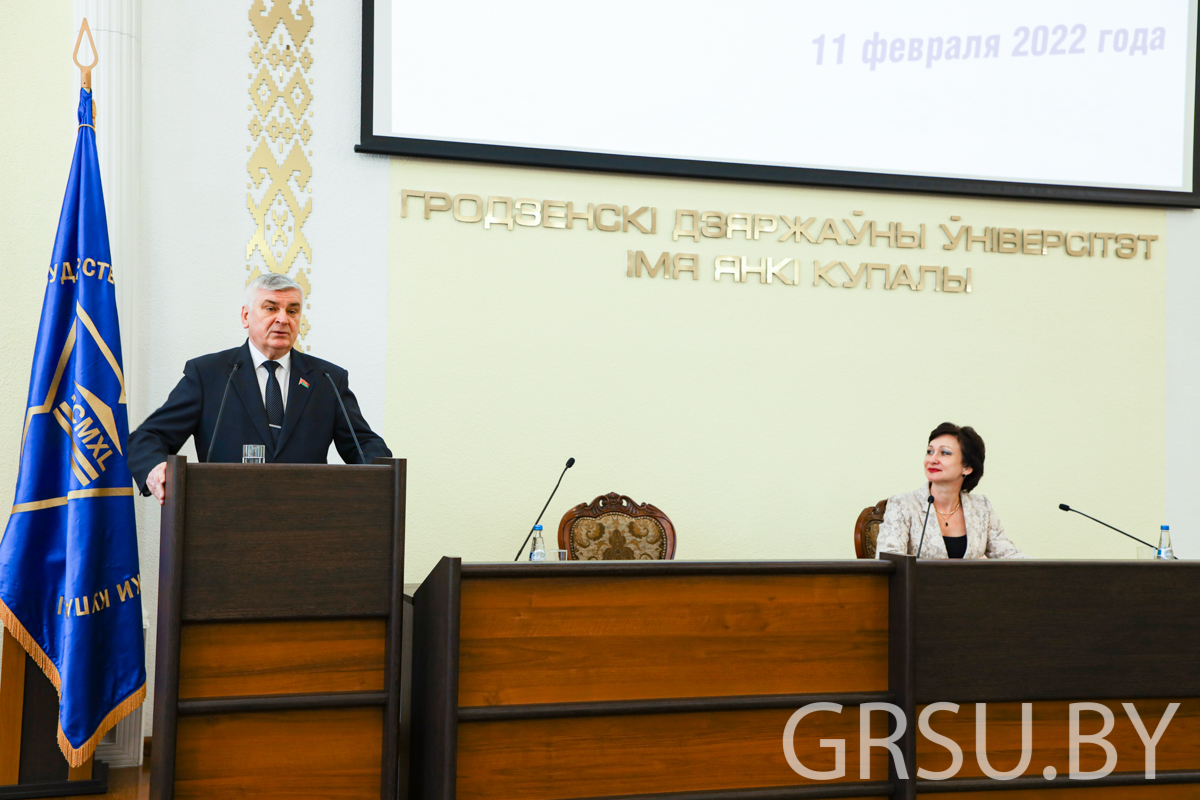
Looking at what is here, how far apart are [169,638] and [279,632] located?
0.75ft

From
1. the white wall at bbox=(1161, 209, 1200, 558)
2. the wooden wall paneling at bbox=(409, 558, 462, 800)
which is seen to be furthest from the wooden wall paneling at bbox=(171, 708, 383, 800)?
the white wall at bbox=(1161, 209, 1200, 558)

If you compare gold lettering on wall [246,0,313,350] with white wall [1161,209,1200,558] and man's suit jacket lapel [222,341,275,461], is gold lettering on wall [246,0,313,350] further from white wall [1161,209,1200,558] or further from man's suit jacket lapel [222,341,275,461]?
white wall [1161,209,1200,558]

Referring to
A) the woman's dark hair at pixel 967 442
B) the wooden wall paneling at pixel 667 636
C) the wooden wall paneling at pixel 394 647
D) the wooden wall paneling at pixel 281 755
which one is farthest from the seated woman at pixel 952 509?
the wooden wall paneling at pixel 281 755

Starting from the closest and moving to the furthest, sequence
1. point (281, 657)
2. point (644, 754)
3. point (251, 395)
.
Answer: point (281, 657), point (644, 754), point (251, 395)

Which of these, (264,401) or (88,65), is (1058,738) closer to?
(264,401)

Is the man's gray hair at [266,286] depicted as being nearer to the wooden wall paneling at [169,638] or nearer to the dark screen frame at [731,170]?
the wooden wall paneling at [169,638]

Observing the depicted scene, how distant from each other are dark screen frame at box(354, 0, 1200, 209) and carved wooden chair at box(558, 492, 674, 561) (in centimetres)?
143

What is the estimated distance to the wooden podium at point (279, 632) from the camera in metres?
2.13

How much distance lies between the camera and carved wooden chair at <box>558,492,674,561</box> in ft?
12.0

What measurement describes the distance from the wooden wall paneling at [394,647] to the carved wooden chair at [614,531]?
1.37m

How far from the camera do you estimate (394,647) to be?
2.28 m

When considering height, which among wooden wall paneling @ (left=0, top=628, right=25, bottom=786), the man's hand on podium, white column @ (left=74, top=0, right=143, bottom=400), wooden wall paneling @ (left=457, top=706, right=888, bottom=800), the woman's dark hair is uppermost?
white column @ (left=74, top=0, right=143, bottom=400)

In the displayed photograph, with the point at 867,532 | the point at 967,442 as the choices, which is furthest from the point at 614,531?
the point at 967,442

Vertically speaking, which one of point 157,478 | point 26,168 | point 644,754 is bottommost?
point 644,754
